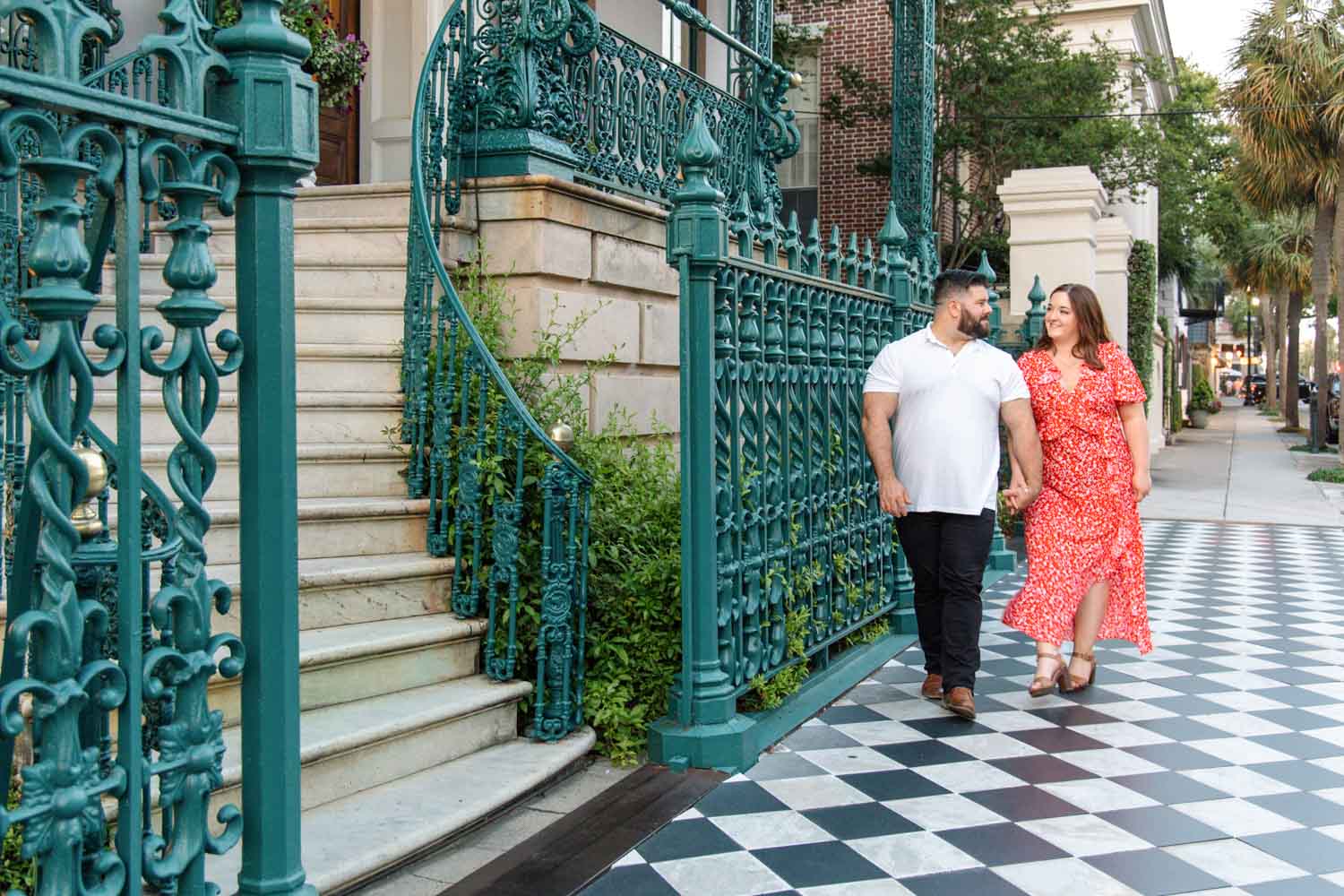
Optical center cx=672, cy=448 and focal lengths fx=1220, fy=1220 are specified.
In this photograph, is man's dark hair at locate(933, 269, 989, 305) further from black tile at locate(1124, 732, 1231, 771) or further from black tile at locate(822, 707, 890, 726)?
black tile at locate(1124, 732, 1231, 771)

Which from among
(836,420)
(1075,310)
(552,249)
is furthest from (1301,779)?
(552,249)

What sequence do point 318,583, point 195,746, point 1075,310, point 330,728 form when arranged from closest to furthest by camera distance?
point 195,746
point 330,728
point 318,583
point 1075,310

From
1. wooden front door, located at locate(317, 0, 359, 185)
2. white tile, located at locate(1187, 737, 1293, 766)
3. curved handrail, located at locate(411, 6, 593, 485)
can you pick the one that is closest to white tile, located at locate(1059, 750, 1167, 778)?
white tile, located at locate(1187, 737, 1293, 766)

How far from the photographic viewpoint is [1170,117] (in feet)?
75.0

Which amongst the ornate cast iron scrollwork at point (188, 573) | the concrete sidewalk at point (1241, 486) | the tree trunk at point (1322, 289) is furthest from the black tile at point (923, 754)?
the tree trunk at point (1322, 289)

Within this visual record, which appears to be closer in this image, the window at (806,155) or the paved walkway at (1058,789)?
the paved walkway at (1058,789)

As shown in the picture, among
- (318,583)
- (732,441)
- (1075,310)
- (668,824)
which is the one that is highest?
(1075,310)

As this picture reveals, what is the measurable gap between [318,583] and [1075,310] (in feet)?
11.7

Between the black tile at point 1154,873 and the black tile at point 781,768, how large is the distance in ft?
3.96

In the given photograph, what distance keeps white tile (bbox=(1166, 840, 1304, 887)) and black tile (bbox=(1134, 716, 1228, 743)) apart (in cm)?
127

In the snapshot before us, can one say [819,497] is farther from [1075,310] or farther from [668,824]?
[668,824]

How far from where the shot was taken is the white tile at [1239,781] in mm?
4458

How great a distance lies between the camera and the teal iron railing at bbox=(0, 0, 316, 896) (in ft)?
6.03

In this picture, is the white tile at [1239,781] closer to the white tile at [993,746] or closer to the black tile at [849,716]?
the white tile at [993,746]
